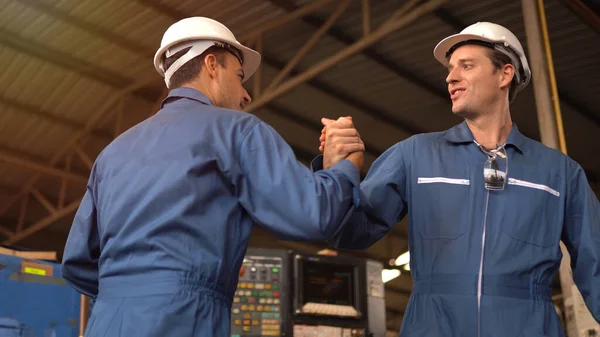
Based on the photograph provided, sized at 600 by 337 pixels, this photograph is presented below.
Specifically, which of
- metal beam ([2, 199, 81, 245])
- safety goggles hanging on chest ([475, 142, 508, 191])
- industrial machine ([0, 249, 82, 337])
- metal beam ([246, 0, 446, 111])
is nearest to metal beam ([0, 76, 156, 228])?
metal beam ([2, 199, 81, 245])

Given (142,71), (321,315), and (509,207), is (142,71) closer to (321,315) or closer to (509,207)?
(321,315)

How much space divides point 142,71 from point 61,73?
90 cm

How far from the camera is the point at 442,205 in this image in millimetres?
2439

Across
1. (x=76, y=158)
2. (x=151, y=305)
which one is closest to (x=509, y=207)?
(x=151, y=305)

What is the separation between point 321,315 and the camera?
16.1 feet

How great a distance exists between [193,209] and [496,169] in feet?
3.30

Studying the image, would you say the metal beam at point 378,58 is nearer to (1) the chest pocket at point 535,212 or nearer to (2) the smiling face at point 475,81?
(2) the smiling face at point 475,81

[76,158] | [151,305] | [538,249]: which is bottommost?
[151,305]

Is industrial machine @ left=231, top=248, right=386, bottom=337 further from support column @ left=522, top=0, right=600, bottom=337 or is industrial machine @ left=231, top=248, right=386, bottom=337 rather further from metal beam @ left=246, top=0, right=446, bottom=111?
metal beam @ left=246, top=0, right=446, bottom=111

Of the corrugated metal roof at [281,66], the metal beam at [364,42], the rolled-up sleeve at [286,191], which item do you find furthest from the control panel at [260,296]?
the corrugated metal roof at [281,66]

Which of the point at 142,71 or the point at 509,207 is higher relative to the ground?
the point at 142,71

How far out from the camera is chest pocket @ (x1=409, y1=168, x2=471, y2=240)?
241 cm

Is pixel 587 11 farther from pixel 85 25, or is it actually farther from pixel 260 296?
pixel 85 25

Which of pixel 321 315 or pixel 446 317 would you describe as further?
pixel 321 315
